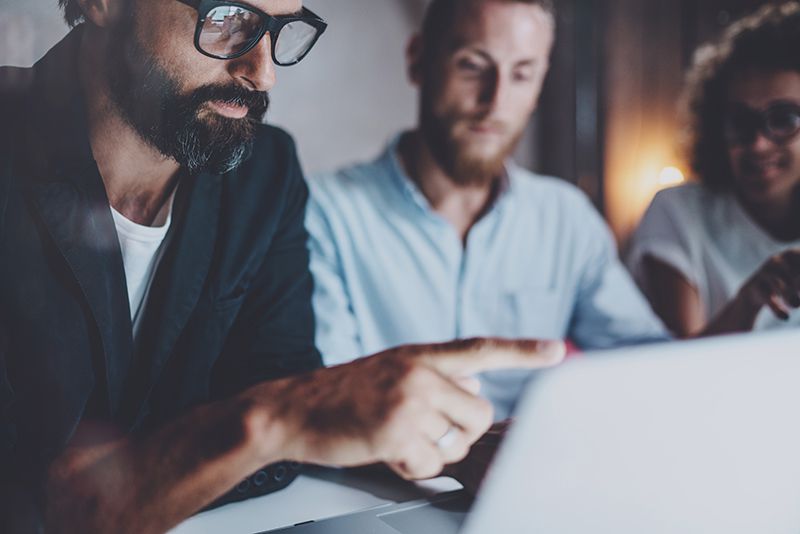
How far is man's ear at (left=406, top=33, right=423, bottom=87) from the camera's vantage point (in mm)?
946

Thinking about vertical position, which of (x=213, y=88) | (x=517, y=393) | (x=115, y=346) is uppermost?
(x=213, y=88)

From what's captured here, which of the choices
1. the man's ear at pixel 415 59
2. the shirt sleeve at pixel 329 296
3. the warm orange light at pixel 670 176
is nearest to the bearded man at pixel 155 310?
the shirt sleeve at pixel 329 296

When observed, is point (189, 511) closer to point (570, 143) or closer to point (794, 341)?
point (794, 341)

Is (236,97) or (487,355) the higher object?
(236,97)

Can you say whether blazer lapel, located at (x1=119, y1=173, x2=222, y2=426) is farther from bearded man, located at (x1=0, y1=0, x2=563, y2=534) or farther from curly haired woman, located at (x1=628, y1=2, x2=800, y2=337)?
curly haired woman, located at (x1=628, y1=2, x2=800, y2=337)

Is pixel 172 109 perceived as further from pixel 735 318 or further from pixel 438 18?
pixel 735 318

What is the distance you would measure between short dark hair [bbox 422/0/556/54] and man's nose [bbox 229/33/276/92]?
0.45 metres

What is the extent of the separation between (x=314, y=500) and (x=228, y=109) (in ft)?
1.06

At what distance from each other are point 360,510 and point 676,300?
2.44ft

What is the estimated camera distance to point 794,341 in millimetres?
403

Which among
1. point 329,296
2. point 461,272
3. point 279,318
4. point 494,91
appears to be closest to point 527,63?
point 494,91

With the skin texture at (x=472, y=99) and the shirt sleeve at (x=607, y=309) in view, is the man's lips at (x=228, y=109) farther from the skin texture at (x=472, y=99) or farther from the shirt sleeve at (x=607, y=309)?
the shirt sleeve at (x=607, y=309)

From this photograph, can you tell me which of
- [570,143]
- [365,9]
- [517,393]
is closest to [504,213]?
[517,393]

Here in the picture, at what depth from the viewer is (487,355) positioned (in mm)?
395
